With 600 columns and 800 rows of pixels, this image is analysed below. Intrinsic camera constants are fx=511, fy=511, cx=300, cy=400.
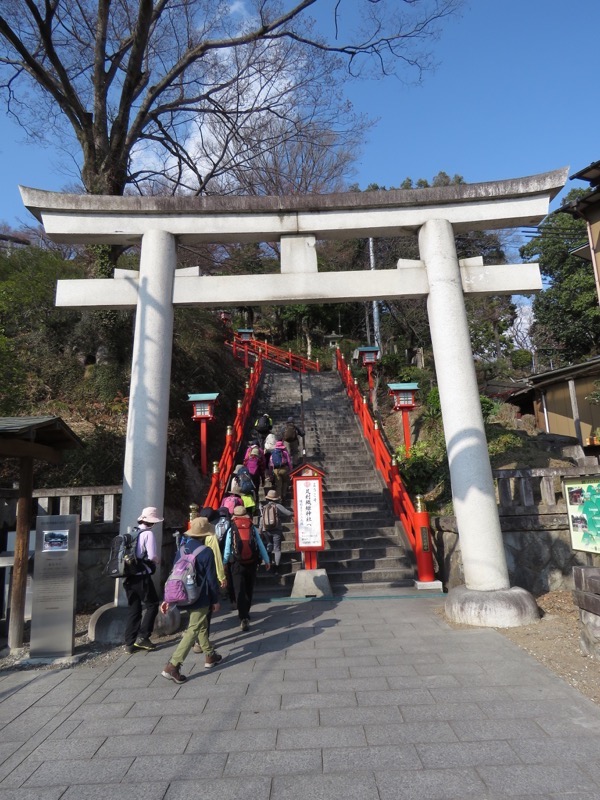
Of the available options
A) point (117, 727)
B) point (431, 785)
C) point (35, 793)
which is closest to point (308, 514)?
point (117, 727)

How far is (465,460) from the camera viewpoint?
6.59 metres

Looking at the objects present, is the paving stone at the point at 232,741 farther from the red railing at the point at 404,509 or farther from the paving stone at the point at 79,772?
the red railing at the point at 404,509

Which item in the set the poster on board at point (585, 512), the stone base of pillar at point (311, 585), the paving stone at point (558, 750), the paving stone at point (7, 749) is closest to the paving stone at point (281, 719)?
the paving stone at point (558, 750)

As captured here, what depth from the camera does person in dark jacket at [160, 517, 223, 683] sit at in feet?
15.0

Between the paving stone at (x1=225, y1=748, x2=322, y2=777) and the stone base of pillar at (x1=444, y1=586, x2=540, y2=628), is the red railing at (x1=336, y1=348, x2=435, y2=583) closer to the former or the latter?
the stone base of pillar at (x1=444, y1=586, x2=540, y2=628)

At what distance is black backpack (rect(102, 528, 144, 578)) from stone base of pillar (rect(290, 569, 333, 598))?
3.08 meters

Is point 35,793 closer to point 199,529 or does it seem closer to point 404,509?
point 199,529

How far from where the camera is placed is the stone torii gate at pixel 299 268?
6805 millimetres

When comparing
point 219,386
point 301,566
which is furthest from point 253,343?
point 301,566

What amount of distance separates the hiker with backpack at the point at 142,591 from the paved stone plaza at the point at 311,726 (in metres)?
0.19

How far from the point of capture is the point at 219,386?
1756cm

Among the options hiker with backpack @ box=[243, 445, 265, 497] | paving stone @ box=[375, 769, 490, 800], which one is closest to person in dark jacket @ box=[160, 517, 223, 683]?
paving stone @ box=[375, 769, 490, 800]

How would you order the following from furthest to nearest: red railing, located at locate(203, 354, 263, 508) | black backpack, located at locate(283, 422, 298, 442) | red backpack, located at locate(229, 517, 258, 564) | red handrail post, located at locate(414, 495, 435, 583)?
black backpack, located at locate(283, 422, 298, 442)
red railing, located at locate(203, 354, 263, 508)
red handrail post, located at locate(414, 495, 435, 583)
red backpack, located at locate(229, 517, 258, 564)

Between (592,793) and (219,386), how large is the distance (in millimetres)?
15720
